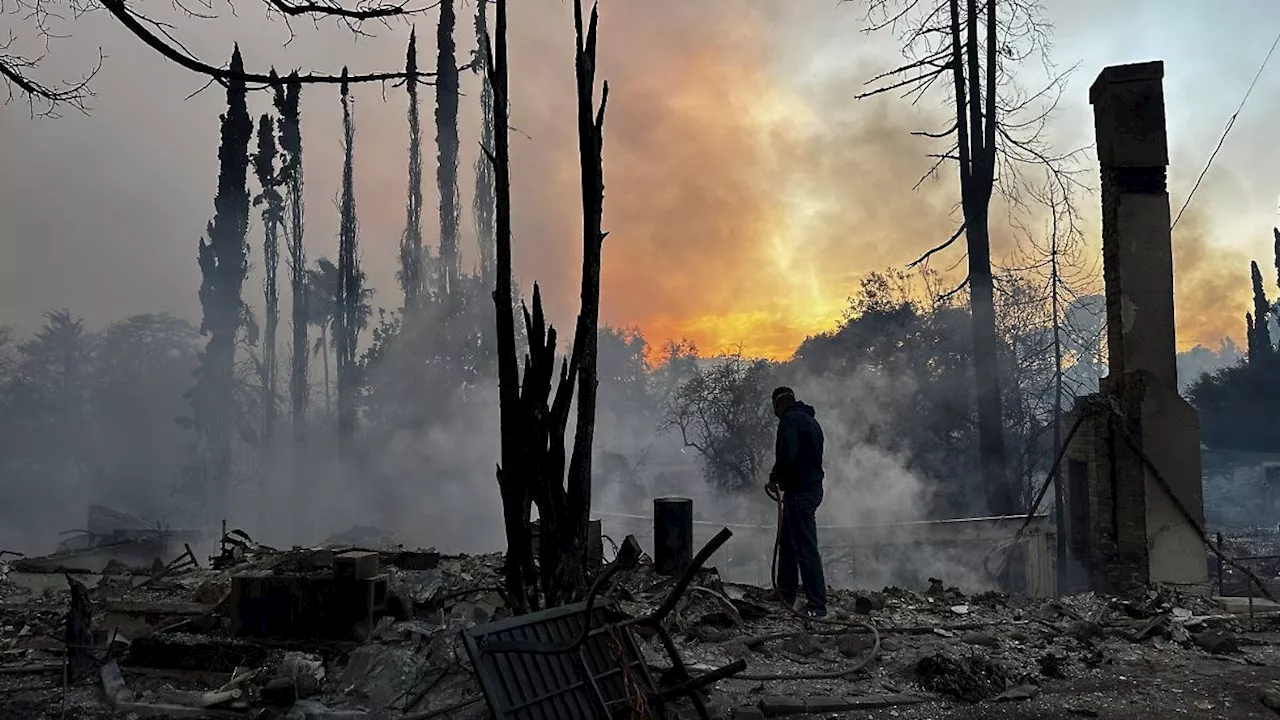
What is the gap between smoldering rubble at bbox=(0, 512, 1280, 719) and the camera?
15.3 feet

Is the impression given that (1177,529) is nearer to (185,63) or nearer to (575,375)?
(575,375)

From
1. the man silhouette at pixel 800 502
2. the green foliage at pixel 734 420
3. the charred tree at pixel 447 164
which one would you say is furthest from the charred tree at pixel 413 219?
the man silhouette at pixel 800 502

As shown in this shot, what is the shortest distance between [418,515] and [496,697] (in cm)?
2514

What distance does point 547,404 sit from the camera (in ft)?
15.4

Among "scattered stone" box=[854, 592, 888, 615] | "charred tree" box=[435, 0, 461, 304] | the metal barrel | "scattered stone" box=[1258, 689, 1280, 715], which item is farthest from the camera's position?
"charred tree" box=[435, 0, 461, 304]

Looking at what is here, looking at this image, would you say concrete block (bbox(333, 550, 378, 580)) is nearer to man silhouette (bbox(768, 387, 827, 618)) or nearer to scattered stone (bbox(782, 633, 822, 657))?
scattered stone (bbox(782, 633, 822, 657))

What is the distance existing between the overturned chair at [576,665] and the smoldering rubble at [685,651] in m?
0.15

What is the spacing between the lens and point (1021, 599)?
25.2 feet

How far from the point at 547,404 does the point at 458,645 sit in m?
1.80

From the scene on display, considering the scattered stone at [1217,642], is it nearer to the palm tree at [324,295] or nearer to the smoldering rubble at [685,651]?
the smoldering rubble at [685,651]

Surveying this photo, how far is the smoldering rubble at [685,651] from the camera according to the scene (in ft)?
15.3

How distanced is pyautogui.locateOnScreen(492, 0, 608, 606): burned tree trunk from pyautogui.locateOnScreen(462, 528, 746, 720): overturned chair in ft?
2.86

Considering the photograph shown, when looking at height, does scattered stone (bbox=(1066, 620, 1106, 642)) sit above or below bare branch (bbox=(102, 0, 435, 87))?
below

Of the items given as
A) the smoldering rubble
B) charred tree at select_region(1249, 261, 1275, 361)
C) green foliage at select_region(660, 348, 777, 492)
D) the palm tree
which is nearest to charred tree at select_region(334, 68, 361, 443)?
the palm tree
